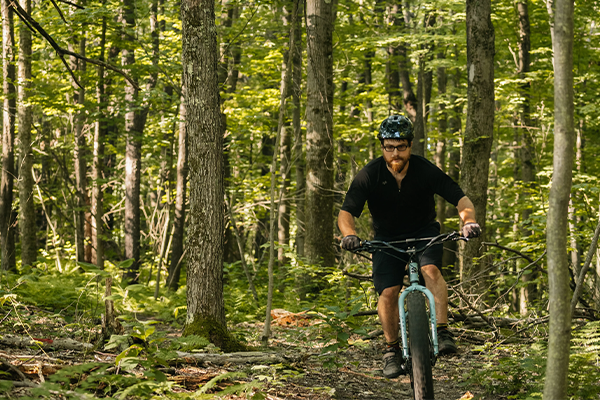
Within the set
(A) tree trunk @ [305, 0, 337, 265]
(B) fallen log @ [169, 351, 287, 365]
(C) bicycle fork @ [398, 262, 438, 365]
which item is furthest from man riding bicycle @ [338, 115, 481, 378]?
(A) tree trunk @ [305, 0, 337, 265]

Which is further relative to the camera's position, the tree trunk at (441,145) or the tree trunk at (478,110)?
the tree trunk at (441,145)

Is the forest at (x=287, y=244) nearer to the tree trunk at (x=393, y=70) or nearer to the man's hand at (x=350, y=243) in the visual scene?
the tree trunk at (x=393, y=70)

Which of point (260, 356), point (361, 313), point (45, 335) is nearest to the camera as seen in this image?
point (260, 356)

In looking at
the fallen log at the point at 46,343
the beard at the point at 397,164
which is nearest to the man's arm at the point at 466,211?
the beard at the point at 397,164

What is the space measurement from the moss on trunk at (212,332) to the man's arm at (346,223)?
2.06 metres

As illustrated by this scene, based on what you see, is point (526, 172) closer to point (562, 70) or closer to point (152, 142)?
point (152, 142)

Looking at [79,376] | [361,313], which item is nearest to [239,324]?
[361,313]

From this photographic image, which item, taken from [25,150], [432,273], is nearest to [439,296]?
[432,273]

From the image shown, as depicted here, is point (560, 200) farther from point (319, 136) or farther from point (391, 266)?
point (319, 136)

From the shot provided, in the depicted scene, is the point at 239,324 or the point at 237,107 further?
the point at 237,107

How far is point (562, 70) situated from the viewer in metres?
A: 2.57

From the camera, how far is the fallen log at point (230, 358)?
15.8 feet

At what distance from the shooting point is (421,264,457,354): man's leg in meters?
4.12

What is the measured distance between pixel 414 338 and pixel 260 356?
198 cm
